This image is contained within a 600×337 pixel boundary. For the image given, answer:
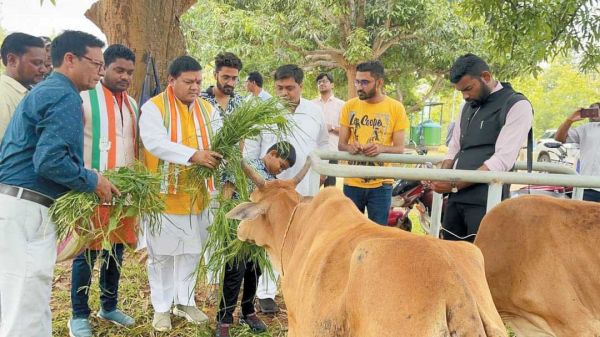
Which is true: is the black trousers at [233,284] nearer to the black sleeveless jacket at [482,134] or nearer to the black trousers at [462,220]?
the black trousers at [462,220]

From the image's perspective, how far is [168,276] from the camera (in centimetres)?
422

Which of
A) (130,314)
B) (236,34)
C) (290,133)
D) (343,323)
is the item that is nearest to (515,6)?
(290,133)

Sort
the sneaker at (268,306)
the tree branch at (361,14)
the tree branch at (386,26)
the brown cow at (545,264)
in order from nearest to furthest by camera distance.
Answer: the brown cow at (545,264) → the sneaker at (268,306) → the tree branch at (386,26) → the tree branch at (361,14)

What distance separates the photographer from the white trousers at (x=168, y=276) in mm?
4168

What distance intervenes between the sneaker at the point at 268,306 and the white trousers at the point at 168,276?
71 centimetres

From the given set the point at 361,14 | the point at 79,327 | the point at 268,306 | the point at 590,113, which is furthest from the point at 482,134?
the point at 361,14

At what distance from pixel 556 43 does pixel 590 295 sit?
10.7 ft

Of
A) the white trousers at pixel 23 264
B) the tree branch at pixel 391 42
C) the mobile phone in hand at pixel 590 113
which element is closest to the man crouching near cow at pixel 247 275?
the white trousers at pixel 23 264

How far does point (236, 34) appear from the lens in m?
14.1

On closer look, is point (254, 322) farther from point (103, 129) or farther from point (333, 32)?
point (333, 32)

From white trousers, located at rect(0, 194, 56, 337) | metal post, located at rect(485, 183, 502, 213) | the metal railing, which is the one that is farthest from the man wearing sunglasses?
metal post, located at rect(485, 183, 502, 213)

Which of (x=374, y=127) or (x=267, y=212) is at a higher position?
(x=374, y=127)

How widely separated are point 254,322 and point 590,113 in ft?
10.2

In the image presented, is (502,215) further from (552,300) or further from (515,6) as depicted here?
(515,6)
